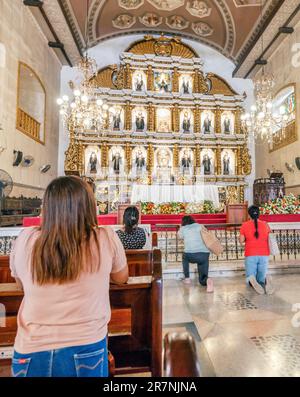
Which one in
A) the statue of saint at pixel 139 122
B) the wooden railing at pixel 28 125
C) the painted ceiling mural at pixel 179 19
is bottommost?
the wooden railing at pixel 28 125

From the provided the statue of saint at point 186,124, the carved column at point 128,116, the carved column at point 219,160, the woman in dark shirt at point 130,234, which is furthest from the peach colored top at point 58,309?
the statue of saint at point 186,124

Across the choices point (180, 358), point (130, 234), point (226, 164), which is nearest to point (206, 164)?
point (226, 164)

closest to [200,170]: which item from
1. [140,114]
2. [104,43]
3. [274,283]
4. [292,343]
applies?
[140,114]

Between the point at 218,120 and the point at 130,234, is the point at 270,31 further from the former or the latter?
the point at 130,234

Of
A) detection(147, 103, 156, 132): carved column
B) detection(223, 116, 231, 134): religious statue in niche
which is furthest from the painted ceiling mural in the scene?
detection(147, 103, 156, 132): carved column

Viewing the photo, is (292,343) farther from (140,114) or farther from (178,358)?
(140,114)

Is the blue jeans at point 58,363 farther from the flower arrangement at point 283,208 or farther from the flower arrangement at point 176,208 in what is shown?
the flower arrangement at point 176,208

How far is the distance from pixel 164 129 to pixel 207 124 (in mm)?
2611

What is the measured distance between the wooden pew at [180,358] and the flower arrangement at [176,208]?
34.5 ft

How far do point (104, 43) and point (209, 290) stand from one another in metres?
14.8

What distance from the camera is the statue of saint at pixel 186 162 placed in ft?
46.4

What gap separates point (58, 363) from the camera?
98 centimetres

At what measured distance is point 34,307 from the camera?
998 mm

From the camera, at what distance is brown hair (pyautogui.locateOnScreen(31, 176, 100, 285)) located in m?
0.99
